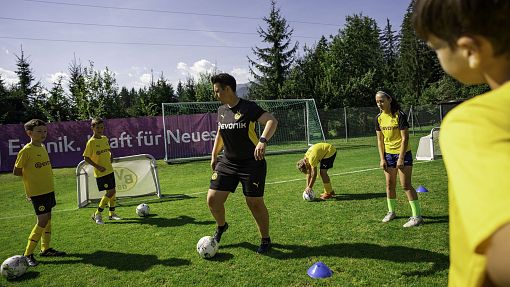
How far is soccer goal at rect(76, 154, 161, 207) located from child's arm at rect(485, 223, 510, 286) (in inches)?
401

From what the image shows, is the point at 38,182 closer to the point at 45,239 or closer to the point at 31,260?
the point at 45,239

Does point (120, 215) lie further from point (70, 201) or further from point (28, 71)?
point (28, 71)

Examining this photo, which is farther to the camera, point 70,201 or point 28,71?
point 28,71

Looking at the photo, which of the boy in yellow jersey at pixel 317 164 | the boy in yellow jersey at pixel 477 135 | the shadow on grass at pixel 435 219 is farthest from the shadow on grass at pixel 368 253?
the boy in yellow jersey at pixel 477 135

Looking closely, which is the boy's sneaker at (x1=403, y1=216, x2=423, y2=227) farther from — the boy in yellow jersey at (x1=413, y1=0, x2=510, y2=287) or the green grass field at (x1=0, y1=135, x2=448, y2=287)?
the boy in yellow jersey at (x1=413, y1=0, x2=510, y2=287)

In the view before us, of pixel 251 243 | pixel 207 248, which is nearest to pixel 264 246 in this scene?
pixel 251 243

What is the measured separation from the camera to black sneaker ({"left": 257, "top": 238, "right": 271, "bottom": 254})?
5397 mm

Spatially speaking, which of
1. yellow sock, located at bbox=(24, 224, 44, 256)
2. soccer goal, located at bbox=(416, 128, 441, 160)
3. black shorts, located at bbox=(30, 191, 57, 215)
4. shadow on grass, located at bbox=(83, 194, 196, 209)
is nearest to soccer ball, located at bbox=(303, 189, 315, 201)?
shadow on grass, located at bbox=(83, 194, 196, 209)

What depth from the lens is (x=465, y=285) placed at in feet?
2.78

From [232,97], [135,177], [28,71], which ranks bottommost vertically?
[135,177]

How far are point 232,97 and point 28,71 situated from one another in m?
45.9


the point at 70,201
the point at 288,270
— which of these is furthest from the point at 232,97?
the point at 70,201

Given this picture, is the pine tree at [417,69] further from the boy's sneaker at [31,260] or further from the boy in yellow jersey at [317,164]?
the boy's sneaker at [31,260]

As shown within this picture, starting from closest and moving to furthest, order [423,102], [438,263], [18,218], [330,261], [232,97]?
[438,263] < [330,261] < [232,97] < [18,218] < [423,102]
